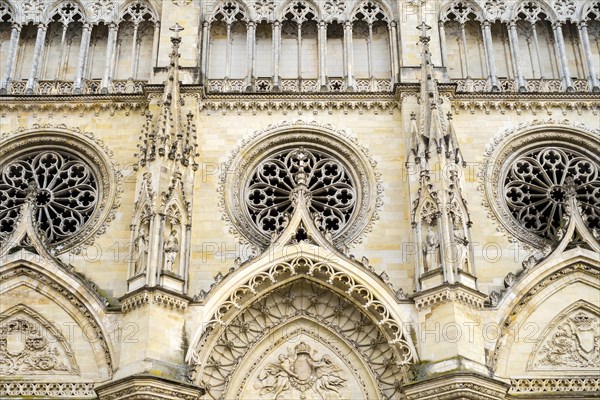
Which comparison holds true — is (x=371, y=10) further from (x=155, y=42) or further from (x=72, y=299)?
(x=72, y=299)

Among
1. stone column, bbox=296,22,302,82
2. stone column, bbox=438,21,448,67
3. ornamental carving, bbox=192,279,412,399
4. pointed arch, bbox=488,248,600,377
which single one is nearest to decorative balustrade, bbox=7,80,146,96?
stone column, bbox=296,22,302,82

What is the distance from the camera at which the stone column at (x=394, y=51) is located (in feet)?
57.8

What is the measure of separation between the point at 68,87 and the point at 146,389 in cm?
760

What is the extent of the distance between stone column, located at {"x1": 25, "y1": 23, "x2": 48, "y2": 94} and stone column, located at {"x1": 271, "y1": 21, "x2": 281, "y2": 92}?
506 cm

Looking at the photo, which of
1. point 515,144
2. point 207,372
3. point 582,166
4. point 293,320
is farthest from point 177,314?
point 582,166

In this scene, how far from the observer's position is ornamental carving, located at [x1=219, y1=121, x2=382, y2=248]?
52.9 feet

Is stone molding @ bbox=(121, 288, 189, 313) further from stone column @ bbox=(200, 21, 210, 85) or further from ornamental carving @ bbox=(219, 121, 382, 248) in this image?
stone column @ bbox=(200, 21, 210, 85)

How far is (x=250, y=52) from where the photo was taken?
58.7 ft

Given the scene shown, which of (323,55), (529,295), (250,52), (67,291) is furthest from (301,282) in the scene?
(250,52)

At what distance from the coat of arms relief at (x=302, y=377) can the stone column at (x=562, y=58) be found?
7828mm

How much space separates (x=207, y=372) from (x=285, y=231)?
9.55ft

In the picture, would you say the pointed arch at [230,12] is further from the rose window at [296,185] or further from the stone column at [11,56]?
the stone column at [11,56]

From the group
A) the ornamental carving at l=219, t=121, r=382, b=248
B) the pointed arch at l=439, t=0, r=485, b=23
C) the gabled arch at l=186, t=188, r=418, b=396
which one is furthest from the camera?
the pointed arch at l=439, t=0, r=485, b=23

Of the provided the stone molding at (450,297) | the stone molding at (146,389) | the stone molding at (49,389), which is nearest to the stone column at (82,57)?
the stone molding at (49,389)
